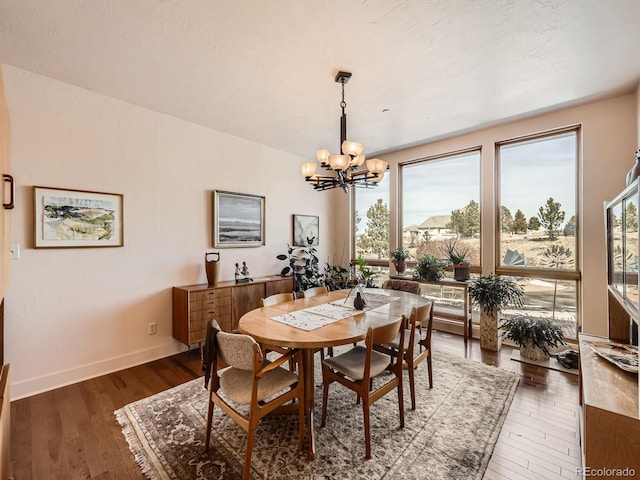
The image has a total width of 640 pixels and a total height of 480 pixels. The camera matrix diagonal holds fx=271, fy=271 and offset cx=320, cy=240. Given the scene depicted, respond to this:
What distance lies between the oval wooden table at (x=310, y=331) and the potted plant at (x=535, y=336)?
1.37m

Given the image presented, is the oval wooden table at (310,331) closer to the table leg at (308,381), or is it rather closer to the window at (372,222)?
the table leg at (308,381)

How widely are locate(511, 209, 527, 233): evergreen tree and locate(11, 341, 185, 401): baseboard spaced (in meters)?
4.61

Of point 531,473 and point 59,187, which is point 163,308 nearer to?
point 59,187

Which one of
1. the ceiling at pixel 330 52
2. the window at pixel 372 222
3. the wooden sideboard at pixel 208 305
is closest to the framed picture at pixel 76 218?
the wooden sideboard at pixel 208 305

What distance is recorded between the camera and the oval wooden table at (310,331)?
1.66 m

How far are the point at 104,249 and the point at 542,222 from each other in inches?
202

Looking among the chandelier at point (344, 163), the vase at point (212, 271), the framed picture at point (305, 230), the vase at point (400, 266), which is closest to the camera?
the chandelier at point (344, 163)

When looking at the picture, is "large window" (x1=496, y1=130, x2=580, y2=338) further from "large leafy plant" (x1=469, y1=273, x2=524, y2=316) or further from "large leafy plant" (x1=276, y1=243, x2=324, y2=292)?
"large leafy plant" (x1=276, y1=243, x2=324, y2=292)

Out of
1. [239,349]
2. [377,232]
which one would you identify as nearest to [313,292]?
[239,349]

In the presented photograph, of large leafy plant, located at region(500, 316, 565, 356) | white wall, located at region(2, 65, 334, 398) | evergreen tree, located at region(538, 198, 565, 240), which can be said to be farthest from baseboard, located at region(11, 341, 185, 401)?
evergreen tree, located at region(538, 198, 565, 240)

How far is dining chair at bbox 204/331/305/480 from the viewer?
4.89 feet

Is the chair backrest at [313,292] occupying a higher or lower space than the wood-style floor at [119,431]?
higher

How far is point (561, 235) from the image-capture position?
3.34 metres

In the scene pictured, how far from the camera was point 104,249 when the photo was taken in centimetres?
285
